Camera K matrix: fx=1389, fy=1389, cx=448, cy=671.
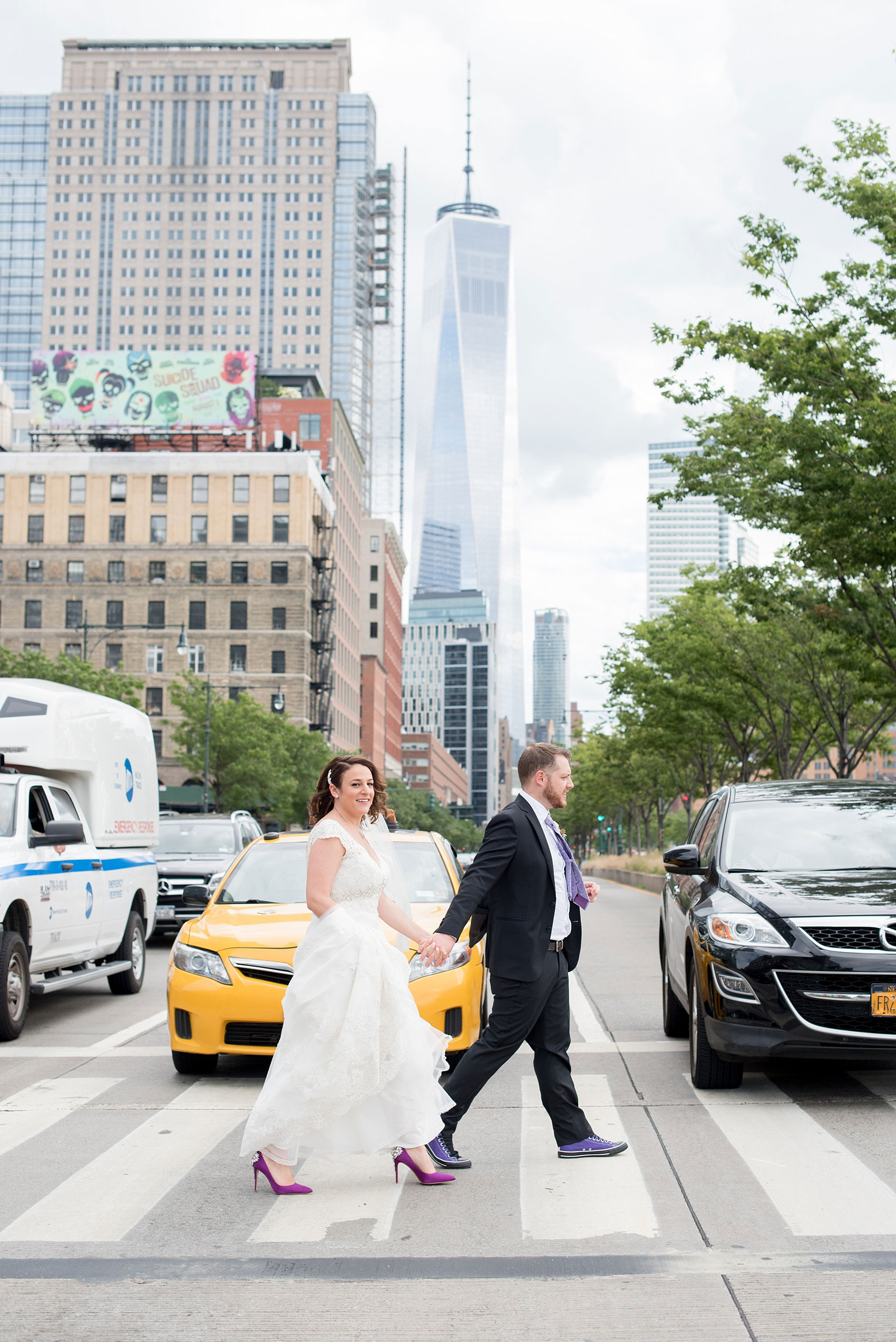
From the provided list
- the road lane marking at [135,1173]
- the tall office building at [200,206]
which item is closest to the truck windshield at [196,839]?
the road lane marking at [135,1173]

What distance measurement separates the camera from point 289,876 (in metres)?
9.49

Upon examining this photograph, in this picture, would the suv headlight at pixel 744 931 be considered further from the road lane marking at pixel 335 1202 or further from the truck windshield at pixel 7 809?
the truck windshield at pixel 7 809

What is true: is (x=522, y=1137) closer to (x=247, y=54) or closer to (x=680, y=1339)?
(x=680, y=1339)

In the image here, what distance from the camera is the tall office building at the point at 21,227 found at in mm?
187625

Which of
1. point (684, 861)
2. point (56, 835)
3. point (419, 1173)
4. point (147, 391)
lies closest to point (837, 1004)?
point (684, 861)

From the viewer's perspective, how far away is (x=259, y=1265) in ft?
15.4

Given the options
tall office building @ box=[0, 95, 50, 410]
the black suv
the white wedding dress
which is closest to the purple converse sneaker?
the white wedding dress

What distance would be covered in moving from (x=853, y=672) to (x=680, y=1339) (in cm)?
2306

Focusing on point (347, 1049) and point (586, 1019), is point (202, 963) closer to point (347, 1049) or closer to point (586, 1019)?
point (347, 1049)

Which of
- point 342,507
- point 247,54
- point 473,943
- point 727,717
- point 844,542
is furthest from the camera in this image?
point 247,54

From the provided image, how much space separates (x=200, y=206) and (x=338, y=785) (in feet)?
585

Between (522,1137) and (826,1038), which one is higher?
(826,1038)

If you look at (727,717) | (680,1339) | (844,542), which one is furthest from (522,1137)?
(727,717)

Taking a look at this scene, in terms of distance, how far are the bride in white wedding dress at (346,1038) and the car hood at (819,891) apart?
8.24 feet
